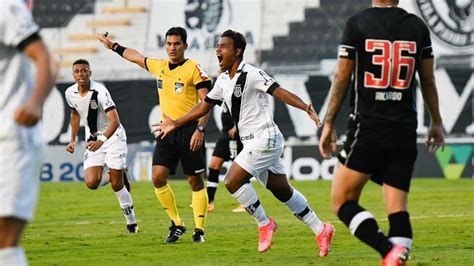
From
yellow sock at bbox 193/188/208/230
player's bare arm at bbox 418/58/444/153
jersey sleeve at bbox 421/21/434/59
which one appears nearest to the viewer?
jersey sleeve at bbox 421/21/434/59

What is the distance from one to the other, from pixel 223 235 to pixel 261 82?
3112 millimetres

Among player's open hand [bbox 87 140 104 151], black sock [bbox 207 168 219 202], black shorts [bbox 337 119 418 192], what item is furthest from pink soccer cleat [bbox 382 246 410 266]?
black sock [bbox 207 168 219 202]

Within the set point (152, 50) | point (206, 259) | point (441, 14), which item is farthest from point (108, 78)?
point (206, 259)

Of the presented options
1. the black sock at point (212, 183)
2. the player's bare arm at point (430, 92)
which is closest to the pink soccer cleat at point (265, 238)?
the player's bare arm at point (430, 92)

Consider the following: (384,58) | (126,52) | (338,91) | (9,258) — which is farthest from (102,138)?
(9,258)

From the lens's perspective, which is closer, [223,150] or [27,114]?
[27,114]

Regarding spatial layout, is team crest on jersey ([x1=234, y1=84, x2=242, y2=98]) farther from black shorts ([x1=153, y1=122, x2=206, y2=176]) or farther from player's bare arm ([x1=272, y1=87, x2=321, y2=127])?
black shorts ([x1=153, y1=122, x2=206, y2=176])

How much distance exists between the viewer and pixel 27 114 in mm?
6016

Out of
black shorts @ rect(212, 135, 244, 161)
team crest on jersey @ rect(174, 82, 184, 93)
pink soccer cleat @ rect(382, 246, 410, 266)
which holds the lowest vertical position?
black shorts @ rect(212, 135, 244, 161)

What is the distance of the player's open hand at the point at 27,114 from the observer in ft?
19.7

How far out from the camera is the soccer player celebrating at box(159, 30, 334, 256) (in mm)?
12000

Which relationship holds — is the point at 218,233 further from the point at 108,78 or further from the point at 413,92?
the point at 108,78

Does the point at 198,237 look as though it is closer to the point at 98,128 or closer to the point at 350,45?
the point at 98,128

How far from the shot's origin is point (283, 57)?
110 ft
